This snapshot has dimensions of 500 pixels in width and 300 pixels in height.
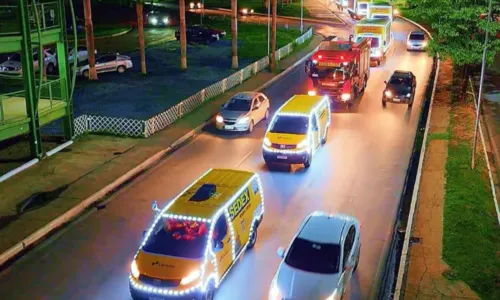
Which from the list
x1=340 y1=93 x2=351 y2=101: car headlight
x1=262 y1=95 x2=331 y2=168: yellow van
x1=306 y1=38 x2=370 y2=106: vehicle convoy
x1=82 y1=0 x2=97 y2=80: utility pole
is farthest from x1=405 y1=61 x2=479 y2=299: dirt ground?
x1=82 y1=0 x2=97 y2=80: utility pole

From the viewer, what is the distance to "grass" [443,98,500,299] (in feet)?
48.0

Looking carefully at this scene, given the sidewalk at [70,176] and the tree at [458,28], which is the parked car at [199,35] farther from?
the sidewalk at [70,176]

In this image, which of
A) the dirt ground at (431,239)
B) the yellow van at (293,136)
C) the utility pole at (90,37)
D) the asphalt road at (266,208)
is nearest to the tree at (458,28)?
the asphalt road at (266,208)

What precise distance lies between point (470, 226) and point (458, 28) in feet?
56.0

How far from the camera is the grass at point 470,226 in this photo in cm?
1462

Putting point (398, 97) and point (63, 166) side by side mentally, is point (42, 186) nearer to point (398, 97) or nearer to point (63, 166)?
point (63, 166)

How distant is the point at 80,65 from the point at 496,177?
2732 centimetres

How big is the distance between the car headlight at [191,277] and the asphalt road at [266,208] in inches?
53.1

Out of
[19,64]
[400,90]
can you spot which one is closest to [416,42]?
[400,90]

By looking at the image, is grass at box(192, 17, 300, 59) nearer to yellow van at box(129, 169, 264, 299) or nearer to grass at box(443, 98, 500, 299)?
grass at box(443, 98, 500, 299)

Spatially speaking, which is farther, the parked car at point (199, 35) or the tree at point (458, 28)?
the parked car at point (199, 35)

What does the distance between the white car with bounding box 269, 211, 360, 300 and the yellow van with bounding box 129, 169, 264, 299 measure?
138 cm

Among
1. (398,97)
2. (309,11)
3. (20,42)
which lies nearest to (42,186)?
(20,42)

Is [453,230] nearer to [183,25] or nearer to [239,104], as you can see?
[239,104]
